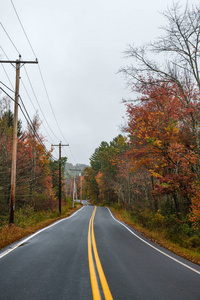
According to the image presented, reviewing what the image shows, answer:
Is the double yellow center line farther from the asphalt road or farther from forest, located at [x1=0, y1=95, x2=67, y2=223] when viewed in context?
forest, located at [x1=0, y1=95, x2=67, y2=223]

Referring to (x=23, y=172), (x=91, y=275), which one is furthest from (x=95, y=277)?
→ (x=23, y=172)

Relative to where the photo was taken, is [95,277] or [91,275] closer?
[95,277]

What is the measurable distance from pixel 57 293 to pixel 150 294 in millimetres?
1727

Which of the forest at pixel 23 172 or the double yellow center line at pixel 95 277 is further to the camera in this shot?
the forest at pixel 23 172

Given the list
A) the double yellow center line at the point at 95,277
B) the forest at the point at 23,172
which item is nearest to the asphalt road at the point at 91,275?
the double yellow center line at the point at 95,277

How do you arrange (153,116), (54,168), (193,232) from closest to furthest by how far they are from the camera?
(193,232) → (153,116) → (54,168)

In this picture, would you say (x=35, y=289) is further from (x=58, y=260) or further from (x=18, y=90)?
(x=18, y=90)

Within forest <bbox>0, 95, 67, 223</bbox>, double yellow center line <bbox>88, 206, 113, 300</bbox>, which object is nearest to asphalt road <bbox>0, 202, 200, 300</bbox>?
double yellow center line <bbox>88, 206, 113, 300</bbox>

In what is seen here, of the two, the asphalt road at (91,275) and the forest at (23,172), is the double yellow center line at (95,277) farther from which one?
the forest at (23,172)

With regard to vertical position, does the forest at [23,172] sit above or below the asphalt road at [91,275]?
above

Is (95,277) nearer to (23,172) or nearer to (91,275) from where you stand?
(91,275)

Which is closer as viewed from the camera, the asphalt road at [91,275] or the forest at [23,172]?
the asphalt road at [91,275]

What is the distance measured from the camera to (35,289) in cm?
349

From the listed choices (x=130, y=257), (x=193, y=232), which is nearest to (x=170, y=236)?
(x=193, y=232)
